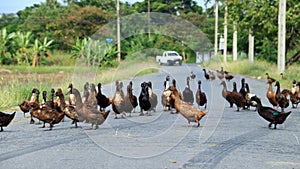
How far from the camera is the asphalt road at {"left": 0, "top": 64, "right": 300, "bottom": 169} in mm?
7254

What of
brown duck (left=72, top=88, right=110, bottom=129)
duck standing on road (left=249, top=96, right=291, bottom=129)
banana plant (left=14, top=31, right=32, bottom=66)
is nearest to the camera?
brown duck (left=72, top=88, right=110, bottom=129)

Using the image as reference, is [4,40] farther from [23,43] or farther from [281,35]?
[281,35]

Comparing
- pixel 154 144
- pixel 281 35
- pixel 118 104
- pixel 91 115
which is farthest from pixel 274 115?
pixel 281 35

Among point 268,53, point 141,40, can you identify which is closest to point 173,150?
point 141,40

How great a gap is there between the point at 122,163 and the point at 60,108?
181 inches

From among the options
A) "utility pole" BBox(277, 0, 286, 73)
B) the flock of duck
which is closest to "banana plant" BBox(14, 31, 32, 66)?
"utility pole" BBox(277, 0, 286, 73)

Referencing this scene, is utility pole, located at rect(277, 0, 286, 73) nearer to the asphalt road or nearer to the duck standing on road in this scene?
the asphalt road

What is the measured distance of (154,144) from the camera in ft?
28.6

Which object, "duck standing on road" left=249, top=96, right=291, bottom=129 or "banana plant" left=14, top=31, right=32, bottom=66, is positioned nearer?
"duck standing on road" left=249, top=96, right=291, bottom=129

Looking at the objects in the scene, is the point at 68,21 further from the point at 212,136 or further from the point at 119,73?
the point at 212,136

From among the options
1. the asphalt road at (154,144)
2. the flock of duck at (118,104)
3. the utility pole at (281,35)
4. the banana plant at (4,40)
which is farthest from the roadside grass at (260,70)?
the banana plant at (4,40)

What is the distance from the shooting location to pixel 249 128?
10.6 meters

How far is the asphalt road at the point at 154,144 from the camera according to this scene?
286 inches

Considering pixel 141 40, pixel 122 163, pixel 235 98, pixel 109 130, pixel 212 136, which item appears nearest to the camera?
pixel 122 163
